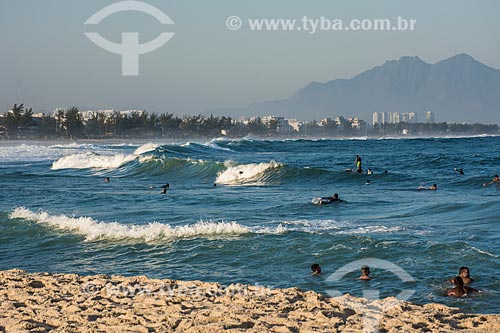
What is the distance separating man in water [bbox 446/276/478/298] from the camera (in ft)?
31.4

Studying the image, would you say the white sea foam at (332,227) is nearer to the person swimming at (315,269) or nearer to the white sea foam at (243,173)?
the person swimming at (315,269)

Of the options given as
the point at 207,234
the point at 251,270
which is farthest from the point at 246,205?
the point at 251,270

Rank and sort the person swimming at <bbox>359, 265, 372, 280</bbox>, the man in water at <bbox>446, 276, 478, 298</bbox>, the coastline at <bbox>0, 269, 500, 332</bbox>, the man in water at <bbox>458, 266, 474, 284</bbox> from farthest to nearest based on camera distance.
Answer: the person swimming at <bbox>359, 265, 372, 280</bbox>, the man in water at <bbox>458, 266, 474, 284</bbox>, the man in water at <bbox>446, 276, 478, 298</bbox>, the coastline at <bbox>0, 269, 500, 332</bbox>

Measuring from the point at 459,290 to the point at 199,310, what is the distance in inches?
155

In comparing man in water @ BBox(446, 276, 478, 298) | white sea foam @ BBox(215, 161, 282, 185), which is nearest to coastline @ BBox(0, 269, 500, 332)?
man in water @ BBox(446, 276, 478, 298)

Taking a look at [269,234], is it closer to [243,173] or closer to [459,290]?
[459,290]

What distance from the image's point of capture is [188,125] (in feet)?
543

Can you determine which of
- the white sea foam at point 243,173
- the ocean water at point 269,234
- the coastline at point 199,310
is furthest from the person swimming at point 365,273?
the white sea foam at point 243,173

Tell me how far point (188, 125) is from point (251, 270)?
154910mm

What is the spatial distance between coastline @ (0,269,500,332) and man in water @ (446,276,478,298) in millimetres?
768

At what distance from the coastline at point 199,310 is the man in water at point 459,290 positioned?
2.52 feet

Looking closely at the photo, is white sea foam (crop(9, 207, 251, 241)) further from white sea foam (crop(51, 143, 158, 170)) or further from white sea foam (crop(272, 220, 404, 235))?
white sea foam (crop(51, 143, 158, 170))

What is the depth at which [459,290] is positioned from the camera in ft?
31.5

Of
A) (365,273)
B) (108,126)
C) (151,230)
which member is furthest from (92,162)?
(108,126)
